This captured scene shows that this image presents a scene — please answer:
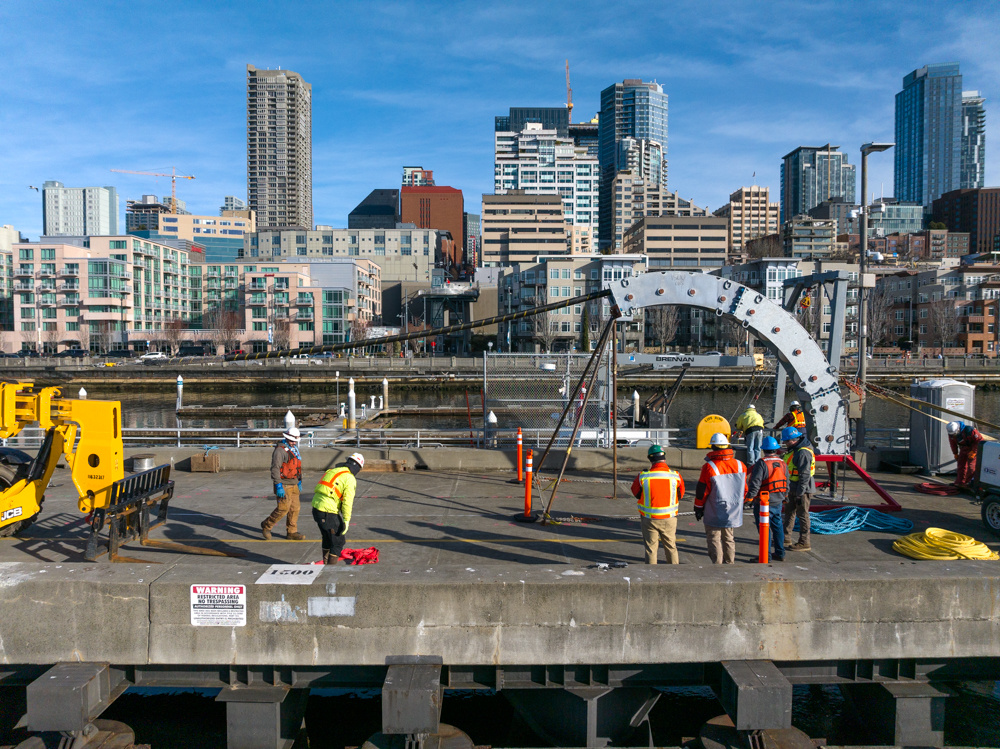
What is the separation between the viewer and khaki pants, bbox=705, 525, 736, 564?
Answer: 8.64 m

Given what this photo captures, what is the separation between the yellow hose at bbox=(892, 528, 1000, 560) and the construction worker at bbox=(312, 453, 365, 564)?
8014 millimetres

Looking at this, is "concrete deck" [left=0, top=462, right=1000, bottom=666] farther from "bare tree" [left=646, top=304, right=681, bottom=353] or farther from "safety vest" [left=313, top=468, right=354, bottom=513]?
"bare tree" [left=646, top=304, right=681, bottom=353]

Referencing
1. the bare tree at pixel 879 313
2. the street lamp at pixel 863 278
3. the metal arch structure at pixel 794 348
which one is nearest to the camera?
the metal arch structure at pixel 794 348

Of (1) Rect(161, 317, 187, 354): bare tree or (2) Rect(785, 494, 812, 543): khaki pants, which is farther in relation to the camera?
(1) Rect(161, 317, 187, 354): bare tree

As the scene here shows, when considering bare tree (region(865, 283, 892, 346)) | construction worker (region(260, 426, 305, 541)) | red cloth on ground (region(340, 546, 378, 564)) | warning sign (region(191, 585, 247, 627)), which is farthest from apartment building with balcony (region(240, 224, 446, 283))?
warning sign (region(191, 585, 247, 627))

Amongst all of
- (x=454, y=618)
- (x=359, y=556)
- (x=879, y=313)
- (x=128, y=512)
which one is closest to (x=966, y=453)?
(x=454, y=618)

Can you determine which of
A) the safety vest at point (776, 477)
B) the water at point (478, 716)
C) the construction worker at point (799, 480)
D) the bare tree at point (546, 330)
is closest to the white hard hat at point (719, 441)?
the safety vest at point (776, 477)

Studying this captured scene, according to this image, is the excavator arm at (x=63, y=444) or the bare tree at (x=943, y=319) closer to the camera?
the excavator arm at (x=63, y=444)

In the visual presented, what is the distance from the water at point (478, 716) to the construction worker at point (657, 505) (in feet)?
7.78

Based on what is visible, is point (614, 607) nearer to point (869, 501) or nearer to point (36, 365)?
point (869, 501)

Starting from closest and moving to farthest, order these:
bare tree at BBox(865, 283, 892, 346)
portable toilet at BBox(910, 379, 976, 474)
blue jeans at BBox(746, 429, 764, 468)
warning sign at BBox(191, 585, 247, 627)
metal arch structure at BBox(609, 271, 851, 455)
Result: warning sign at BBox(191, 585, 247, 627) < blue jeans at BBox(746, 429, 764, 468) < metal arch structure at BBox(609, 271, 851, 455) < portable toilet at BBox(910, 379, 976, 474) < bare tree at BBox(865, 283, 892, 346)

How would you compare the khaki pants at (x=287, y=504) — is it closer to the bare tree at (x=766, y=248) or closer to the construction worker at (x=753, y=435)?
the construction worker at (x=753, y=435)

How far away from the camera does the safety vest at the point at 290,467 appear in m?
10.2

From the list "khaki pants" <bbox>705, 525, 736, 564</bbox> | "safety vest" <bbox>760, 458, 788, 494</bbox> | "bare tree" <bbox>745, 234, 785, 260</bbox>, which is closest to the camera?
"khaki pants" <bbox>705, 525, 736, 564</bbox>
